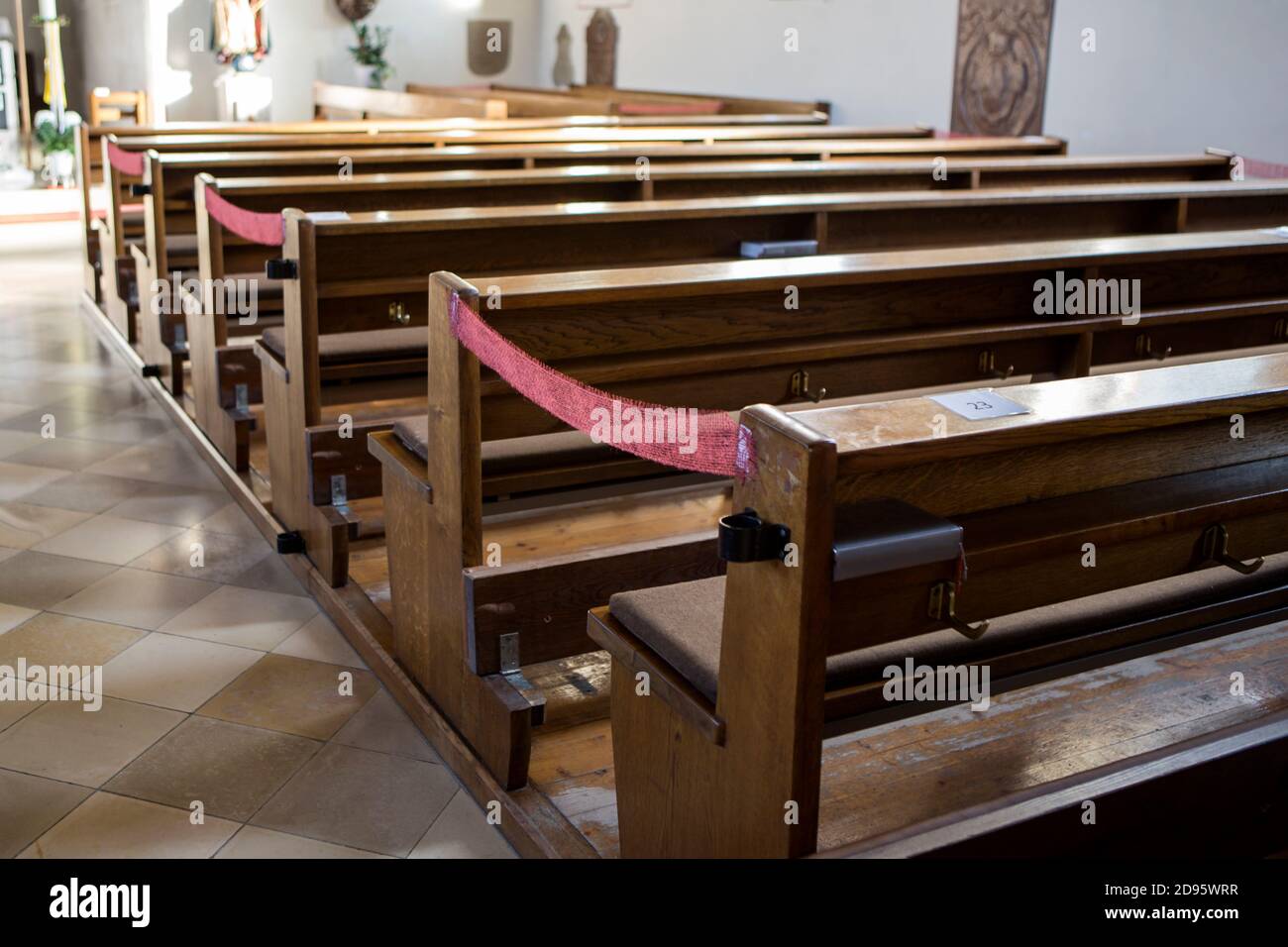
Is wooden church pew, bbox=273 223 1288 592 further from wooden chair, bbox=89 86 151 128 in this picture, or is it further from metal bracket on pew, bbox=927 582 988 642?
wooden chair, bbox=89 86 151 128

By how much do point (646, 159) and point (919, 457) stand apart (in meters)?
3.65

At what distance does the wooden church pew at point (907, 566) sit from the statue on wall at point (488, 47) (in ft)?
38.1

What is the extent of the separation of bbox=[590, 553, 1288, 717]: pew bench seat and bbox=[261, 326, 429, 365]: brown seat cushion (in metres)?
1.63

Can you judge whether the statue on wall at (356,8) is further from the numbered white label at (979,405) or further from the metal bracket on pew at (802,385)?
the numbered white label at (979,405)

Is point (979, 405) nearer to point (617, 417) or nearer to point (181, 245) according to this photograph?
point (617, 417)

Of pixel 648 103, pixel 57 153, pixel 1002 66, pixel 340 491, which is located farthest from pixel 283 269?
pixel 57 153

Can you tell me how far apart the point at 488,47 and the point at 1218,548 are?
1188 cm

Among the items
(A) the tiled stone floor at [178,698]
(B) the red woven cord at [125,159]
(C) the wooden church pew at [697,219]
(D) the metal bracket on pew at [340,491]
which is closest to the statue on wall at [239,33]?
(B) the red woven cord at [125,159]

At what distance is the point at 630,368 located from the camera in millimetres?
2525

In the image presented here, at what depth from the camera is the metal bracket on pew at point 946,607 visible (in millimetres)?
1508

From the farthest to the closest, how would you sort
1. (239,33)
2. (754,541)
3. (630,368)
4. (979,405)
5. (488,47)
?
→ (488,47)
(239,33)
(630,368)
(979,405)
(754,541)

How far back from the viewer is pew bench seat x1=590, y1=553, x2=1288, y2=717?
1652 mm

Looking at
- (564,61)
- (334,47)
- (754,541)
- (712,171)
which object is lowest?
(754,541)
